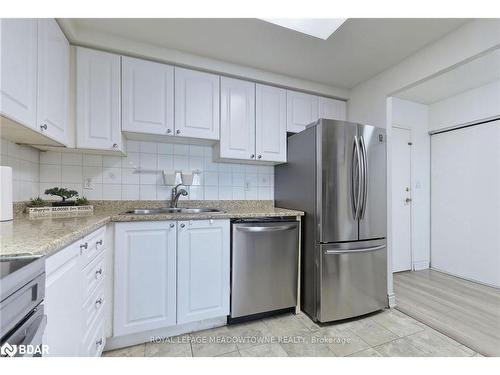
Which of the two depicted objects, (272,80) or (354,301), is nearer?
(354,301)

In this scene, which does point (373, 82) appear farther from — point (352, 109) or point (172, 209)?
point (172, 209)

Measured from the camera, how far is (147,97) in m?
1.83

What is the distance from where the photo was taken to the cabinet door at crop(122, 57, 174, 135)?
5.85 feet

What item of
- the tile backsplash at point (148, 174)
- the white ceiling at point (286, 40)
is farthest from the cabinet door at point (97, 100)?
the tile backsplash at point (148, 174)

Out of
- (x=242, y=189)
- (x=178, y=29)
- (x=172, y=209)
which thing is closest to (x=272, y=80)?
(x=178, y=29)

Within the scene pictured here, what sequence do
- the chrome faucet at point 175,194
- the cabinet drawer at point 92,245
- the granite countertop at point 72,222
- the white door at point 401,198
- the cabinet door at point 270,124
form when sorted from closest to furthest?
the granite countertop at point 72,222 < the cabinet drawer at point 92,245 < the chrome faucet at point 175,194 < the cabinet door at point 270,124 < the white door at point 401,198

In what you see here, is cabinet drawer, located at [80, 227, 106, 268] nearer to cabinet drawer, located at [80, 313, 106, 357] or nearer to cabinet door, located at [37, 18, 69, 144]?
cabinet drawer, located at [80, 313, 106, 357]

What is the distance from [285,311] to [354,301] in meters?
0.61

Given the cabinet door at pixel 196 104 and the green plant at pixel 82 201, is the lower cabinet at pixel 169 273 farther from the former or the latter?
the cabinet door at pixel 196 104

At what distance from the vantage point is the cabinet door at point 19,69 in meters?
0.95

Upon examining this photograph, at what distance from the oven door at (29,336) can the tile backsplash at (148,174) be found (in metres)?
1.52

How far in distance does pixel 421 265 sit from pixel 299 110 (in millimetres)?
2844

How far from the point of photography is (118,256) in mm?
1498
